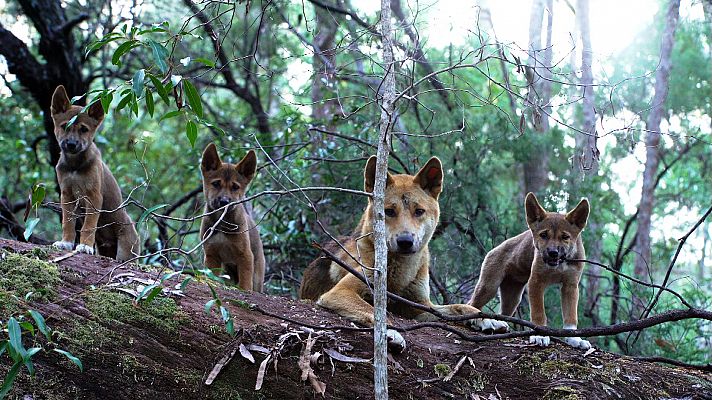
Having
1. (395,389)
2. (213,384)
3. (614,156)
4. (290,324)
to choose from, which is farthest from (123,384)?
(614,156)

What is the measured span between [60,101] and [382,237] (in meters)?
4.79

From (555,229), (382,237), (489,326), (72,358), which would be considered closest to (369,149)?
(555,229)

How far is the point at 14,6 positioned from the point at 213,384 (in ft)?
40.6

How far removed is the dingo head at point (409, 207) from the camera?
19.0 ft

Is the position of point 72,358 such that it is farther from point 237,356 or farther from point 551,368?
point 551,368

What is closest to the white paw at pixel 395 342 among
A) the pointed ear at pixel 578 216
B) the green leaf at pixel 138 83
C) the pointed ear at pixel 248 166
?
the green leaf at pixel 138 83

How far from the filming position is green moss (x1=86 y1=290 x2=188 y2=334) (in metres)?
4.36

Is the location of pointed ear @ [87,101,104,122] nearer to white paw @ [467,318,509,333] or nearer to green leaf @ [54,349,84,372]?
green leaf @ [54,349,84,372]

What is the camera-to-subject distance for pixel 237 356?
438cm

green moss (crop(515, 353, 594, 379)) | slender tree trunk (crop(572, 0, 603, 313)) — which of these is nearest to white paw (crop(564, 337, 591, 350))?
green moss (crop(515, 353, 594, 379))

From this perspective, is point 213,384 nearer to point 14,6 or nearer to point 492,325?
point 492,325

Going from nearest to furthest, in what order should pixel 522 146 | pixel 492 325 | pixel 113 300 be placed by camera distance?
pixel 113 300 < pixel 492 325 < pixel 522 146

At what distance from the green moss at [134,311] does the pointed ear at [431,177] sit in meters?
2.66

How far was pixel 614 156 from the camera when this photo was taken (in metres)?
16.5
